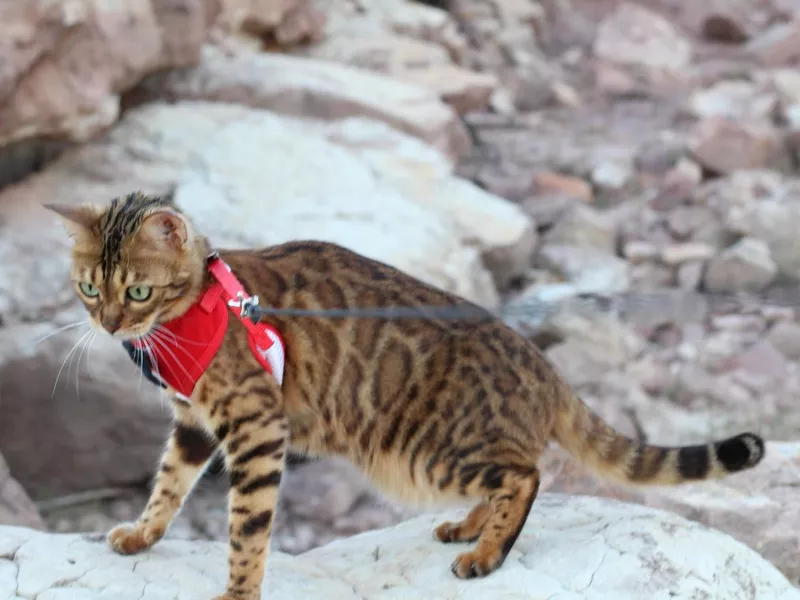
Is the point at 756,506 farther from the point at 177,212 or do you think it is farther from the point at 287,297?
the point at 177,212

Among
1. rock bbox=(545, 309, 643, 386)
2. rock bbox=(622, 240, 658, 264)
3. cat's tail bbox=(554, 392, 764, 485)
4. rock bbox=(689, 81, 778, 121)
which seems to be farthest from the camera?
rock bbox=(689, 81, 778, 121)

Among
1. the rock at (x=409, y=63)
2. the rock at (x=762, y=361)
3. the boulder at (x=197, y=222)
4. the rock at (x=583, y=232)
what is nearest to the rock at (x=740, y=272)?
the rock at (x=762, y=361)

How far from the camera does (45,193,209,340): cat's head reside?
287 cm

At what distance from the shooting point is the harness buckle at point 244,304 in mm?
2928

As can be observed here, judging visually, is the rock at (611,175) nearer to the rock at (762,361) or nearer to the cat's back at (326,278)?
the rock at (762,361)

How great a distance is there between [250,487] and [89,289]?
0.76 meters

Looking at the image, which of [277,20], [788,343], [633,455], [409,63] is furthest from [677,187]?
[633,455]

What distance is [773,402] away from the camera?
579 centimetres

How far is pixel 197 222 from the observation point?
557 centimetres

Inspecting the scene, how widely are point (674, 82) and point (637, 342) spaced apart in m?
6.74

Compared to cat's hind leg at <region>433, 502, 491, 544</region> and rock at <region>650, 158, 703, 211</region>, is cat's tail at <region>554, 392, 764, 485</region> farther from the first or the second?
rock at <region>650, 158, 703, 211</region>

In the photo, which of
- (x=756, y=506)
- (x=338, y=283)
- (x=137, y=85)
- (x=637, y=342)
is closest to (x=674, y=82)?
(x=637, y=342)

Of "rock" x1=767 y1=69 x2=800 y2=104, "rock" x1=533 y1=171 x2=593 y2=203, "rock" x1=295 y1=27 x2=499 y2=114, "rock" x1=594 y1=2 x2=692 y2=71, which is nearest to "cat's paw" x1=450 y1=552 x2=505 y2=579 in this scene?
"rock" x1=533 y1=171 x2=593 y2=203

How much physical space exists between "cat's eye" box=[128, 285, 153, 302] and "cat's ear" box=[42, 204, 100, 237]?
0.23 meters
